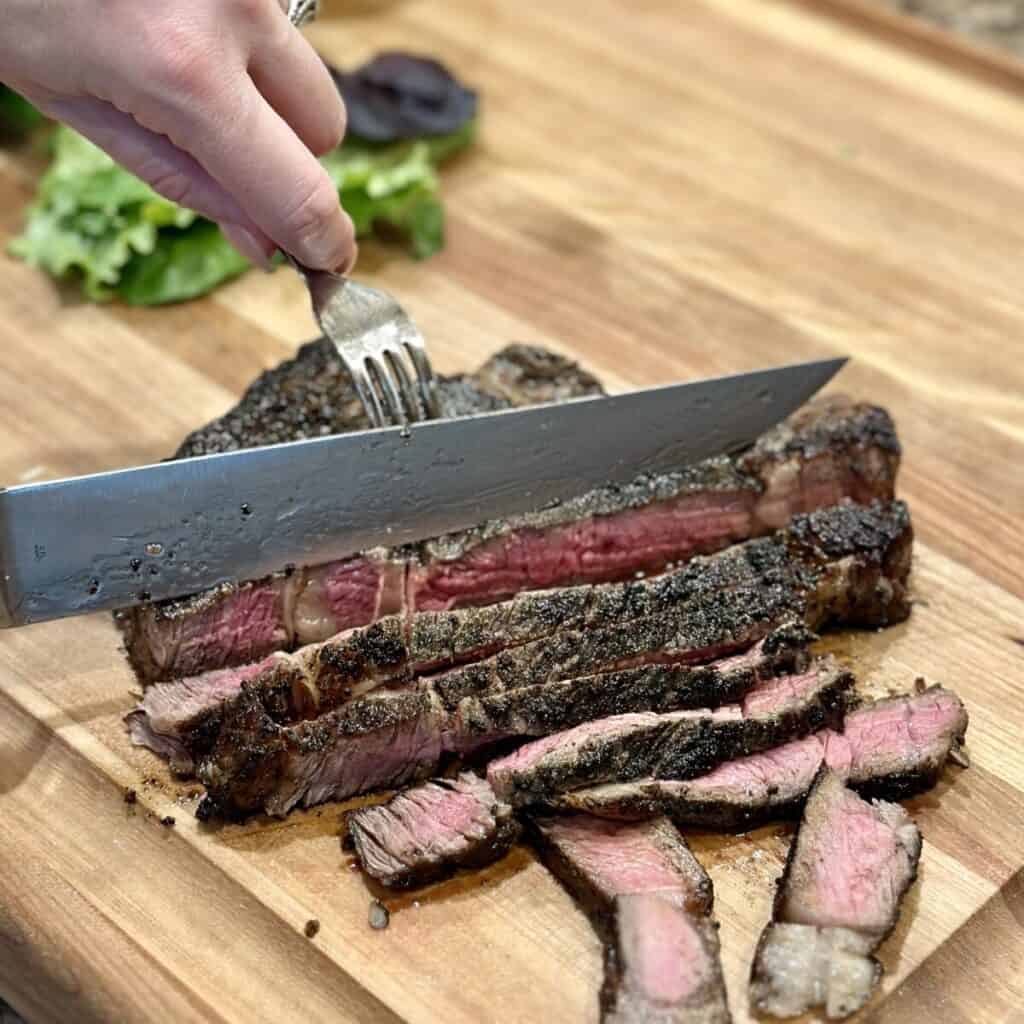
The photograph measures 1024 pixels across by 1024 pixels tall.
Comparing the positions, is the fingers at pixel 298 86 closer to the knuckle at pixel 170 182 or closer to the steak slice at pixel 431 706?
the knuckle at pixel 170 182

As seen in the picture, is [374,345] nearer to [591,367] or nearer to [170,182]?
[170,182]

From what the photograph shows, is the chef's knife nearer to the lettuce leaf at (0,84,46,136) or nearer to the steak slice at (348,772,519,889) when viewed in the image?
the steak slice at (348,772,519,889)

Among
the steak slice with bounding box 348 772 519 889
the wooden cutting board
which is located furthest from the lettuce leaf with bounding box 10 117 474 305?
the steak slice with bounding box 348 772 519 889

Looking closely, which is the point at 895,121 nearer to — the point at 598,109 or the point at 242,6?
the point at 598,109

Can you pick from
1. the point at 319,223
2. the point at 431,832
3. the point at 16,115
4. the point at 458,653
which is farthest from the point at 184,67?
the point at 16,115

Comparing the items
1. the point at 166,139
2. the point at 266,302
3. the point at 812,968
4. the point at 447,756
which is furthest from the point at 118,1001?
the point at 266,302
